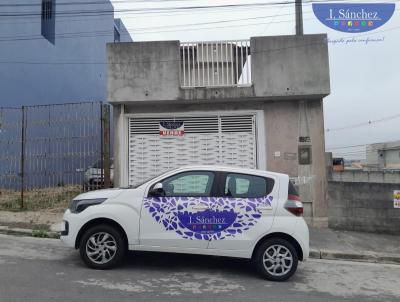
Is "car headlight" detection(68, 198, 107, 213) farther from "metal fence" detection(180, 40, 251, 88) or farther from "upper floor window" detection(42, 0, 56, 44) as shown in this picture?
"upper floor window" detection(42, 0, 56, 44)

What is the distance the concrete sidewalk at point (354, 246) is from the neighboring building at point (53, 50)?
1403 centimetres

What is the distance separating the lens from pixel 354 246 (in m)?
9.00

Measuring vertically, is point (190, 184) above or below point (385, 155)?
below

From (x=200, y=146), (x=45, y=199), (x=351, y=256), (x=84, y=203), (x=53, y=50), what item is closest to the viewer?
(x=84, y=203)

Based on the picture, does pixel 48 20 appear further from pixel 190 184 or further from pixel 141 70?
pixel 190 184

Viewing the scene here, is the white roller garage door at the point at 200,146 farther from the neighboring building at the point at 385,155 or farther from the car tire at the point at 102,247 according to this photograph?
the neighboring building at the point at 385,155

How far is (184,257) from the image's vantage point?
746 cm

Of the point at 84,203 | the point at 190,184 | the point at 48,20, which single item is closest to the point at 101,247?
the point at 84,203

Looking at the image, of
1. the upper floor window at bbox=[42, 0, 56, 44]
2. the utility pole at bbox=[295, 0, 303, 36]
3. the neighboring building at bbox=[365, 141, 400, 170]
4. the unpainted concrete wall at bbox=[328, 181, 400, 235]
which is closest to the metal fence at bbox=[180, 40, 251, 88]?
the utility pole at bbox=[295, 0, 303, 36]

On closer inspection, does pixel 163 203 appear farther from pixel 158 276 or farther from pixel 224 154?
pixel 224 154

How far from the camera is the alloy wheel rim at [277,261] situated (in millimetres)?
6336

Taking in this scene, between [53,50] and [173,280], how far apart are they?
19023 millimetres

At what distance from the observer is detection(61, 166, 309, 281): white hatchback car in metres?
6.32

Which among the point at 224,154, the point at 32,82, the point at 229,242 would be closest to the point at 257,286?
the point at 229,242
